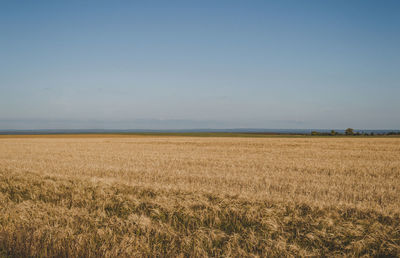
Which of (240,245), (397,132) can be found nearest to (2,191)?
(240,245)

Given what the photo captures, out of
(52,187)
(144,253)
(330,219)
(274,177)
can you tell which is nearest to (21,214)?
(52,187)

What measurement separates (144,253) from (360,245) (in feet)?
11.7

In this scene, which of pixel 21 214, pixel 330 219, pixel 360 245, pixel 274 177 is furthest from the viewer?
pixel 274 177

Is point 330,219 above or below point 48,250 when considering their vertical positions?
above

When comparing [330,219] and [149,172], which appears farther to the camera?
[149,172]

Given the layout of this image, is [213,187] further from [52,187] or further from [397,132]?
[397,132]

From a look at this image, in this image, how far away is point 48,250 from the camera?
15.4ft

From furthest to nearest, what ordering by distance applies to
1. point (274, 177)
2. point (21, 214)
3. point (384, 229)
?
point (274, 177) < point (21, 214) < point (384, 229)

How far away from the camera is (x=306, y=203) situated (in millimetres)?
6344

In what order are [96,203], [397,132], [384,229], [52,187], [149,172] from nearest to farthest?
[384,229] < [96,203] < [52,187] < [149,172] < [397,132]

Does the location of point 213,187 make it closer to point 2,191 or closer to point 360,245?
point 360,245

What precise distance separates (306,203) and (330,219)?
949mm

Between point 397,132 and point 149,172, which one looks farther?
point 397,132

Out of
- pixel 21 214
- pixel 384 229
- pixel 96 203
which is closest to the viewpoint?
pixel 384 229
